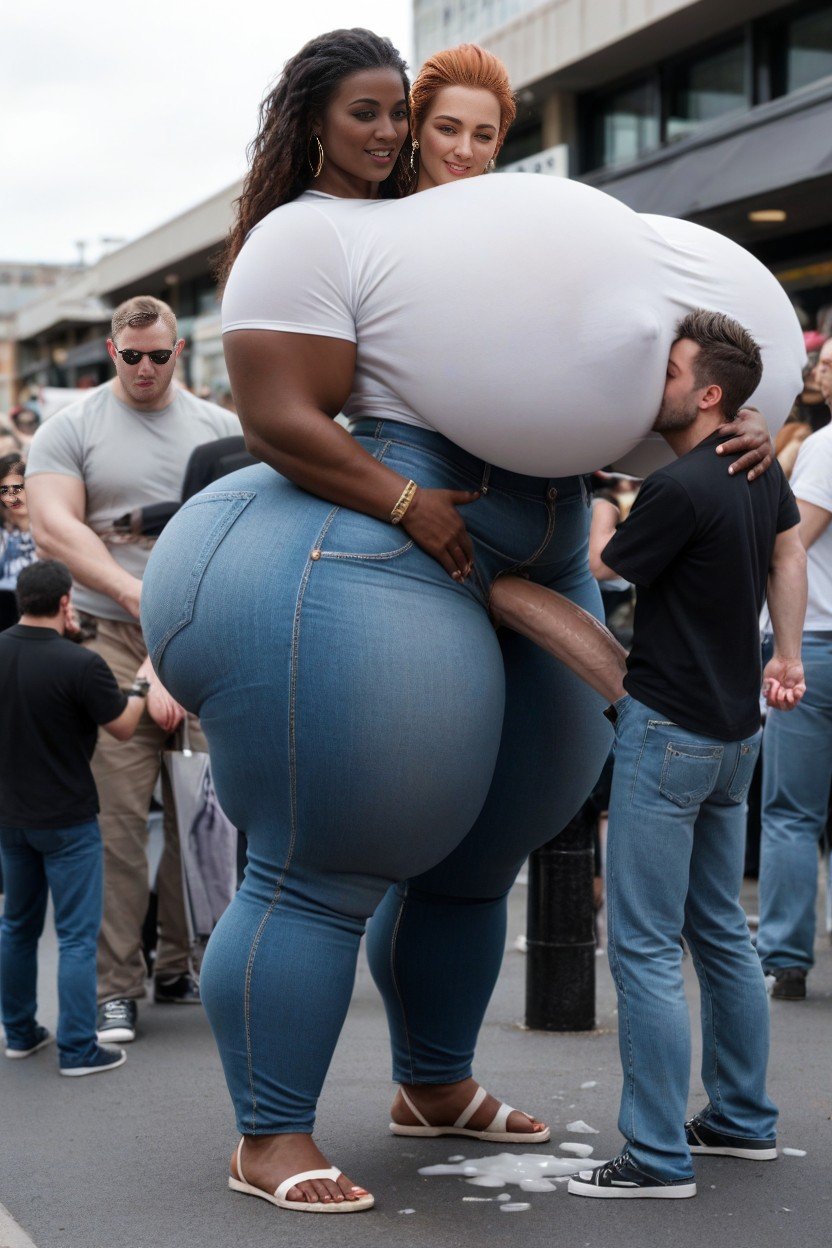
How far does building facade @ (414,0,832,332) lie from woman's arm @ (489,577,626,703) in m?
7.04

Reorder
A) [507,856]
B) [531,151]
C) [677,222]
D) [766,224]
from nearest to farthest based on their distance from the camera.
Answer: [677,222], [507,856], [766,224], [531,151]

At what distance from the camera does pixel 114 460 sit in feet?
18.2

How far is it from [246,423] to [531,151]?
16.0m

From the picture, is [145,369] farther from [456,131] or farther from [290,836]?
[290,836]

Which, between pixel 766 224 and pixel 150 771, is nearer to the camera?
pixel 150 771

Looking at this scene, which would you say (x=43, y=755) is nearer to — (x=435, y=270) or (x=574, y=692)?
(x=574, y=692)

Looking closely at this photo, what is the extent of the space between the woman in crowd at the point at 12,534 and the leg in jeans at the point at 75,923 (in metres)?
1.04

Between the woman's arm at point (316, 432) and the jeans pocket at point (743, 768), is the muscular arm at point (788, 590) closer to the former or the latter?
the jeans pocket at point (743, 768)

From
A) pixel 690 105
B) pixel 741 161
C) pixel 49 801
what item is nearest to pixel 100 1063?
pixel 49 801

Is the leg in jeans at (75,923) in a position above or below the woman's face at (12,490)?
below

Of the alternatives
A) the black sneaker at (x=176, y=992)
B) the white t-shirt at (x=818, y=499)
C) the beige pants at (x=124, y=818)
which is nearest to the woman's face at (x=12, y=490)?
the beige pants at (x=124, y=818)

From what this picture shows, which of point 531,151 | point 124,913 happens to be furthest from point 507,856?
point 531,151

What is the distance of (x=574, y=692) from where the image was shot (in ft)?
12.4

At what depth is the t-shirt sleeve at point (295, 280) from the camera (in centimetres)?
324
